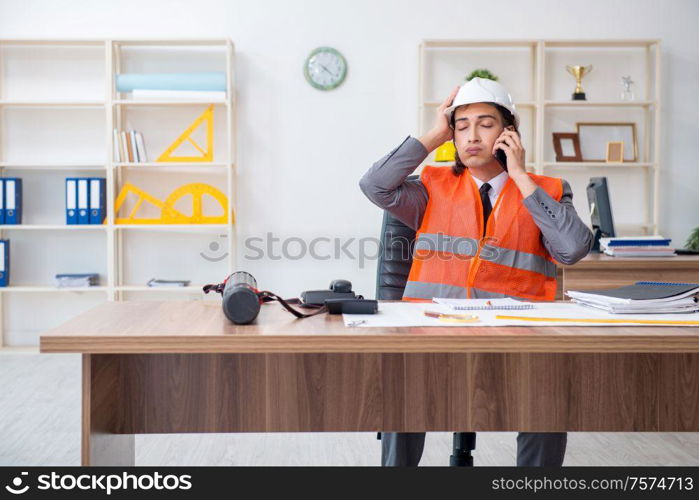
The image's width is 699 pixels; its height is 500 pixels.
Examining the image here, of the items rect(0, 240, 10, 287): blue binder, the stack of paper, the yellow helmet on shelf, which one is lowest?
the stack of paper

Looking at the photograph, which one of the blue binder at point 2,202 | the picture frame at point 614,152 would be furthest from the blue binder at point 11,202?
the picture frame at point 614,152

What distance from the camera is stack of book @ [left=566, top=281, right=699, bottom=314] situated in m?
1.54

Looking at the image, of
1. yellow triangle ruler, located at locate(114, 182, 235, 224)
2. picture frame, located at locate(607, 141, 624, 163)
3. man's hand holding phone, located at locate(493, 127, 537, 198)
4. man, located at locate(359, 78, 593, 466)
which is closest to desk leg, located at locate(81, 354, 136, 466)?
man, located at locate(359, 78, 593, 466)

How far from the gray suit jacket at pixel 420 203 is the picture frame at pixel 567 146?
2726 millimetres

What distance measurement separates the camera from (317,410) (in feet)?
4.75

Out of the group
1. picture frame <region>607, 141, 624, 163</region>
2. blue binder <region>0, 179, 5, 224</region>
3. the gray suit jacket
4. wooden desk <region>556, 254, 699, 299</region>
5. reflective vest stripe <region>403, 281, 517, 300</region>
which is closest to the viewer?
the gray suit jacket

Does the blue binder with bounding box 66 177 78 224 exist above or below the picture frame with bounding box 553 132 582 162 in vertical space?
below

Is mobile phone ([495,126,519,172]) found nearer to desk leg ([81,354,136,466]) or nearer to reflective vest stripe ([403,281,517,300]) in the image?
reflective vest stripe ([403,281,517,300])

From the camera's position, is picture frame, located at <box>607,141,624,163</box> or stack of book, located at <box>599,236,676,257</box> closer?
stack of book, located at <box>599,236,676,257</box>

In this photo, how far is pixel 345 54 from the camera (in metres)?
4.81

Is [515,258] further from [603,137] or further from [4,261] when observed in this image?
[4,261]

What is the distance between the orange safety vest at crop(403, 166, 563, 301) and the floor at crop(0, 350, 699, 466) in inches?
37.1

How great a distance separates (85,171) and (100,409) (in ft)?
12.4

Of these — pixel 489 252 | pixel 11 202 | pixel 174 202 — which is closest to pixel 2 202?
pixel 11 202
